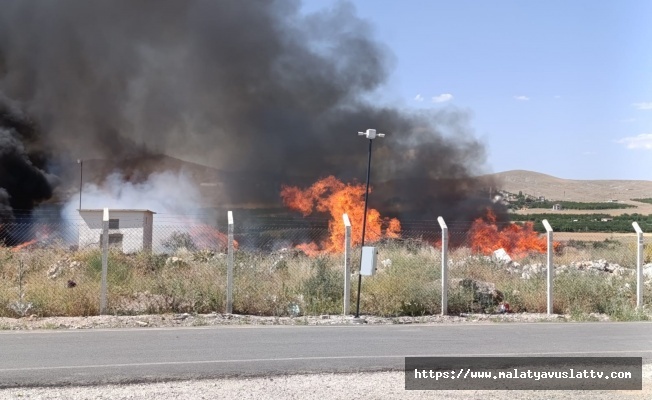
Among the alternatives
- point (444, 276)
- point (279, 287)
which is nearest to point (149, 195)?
point (279, 287)

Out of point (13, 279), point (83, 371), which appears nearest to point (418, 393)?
point (83, 371)

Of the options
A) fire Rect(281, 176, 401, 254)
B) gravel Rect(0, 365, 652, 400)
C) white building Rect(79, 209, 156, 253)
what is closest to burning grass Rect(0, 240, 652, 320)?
gravel Rect(0, 365, 652, 400)

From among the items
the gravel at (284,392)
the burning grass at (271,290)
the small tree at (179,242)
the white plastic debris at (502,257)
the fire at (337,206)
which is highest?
the fire at (337,206)

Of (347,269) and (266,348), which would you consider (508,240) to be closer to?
(347,269)

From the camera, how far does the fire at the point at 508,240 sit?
1292 inches

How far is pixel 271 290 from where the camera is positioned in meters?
14.5

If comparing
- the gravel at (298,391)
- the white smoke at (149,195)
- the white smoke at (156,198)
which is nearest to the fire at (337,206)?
the white smoke at (156,198)

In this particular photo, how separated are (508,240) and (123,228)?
18.7 meters

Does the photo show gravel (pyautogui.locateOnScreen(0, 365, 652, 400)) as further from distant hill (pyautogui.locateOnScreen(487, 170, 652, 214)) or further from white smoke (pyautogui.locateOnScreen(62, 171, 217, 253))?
distant hill (pyautogui.locateOnScreen(487, 170, 652, 214))

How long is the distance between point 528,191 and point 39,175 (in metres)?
90.4

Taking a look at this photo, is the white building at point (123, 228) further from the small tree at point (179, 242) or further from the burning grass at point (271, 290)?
the burning grass at point (271, 290)

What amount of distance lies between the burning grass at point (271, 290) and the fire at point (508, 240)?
1568 centimetres

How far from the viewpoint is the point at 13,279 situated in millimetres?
15914

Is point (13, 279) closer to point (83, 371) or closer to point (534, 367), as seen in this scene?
point (83, 371)
